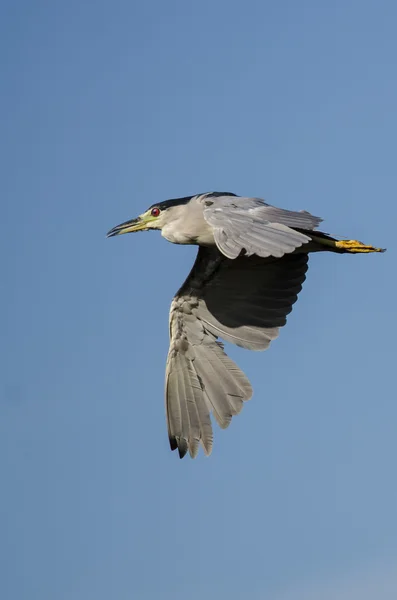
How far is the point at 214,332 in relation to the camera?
1614 centimetres

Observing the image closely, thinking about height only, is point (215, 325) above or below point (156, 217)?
below

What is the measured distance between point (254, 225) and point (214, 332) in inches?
126

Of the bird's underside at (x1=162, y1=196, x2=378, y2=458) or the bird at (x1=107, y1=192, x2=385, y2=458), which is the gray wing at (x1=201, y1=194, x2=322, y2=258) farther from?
the bird's underside at (x1=162, y1=196, x2=378, y2=458)

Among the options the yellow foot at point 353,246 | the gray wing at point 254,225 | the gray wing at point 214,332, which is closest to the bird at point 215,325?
the gray wing at point 214,332

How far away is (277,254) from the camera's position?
12656mm

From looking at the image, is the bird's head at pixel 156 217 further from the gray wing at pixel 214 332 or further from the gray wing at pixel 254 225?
the gray wing at pixel 214 332

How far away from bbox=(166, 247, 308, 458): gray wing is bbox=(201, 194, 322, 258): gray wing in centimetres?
154

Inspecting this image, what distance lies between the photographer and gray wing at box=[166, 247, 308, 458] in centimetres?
1588

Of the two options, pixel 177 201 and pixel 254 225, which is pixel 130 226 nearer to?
pixel 177 201

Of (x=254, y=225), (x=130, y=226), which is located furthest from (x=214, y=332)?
(x=254, y=225)

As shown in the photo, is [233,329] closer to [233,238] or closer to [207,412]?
[207,412]

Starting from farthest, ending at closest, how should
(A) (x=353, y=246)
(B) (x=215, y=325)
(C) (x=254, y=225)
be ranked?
(B) (x=215, y=325) < (A) (x=353, y=246) < (C) (x=254, y=225)

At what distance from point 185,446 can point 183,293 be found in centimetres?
190

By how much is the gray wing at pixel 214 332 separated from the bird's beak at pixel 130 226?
81cm
